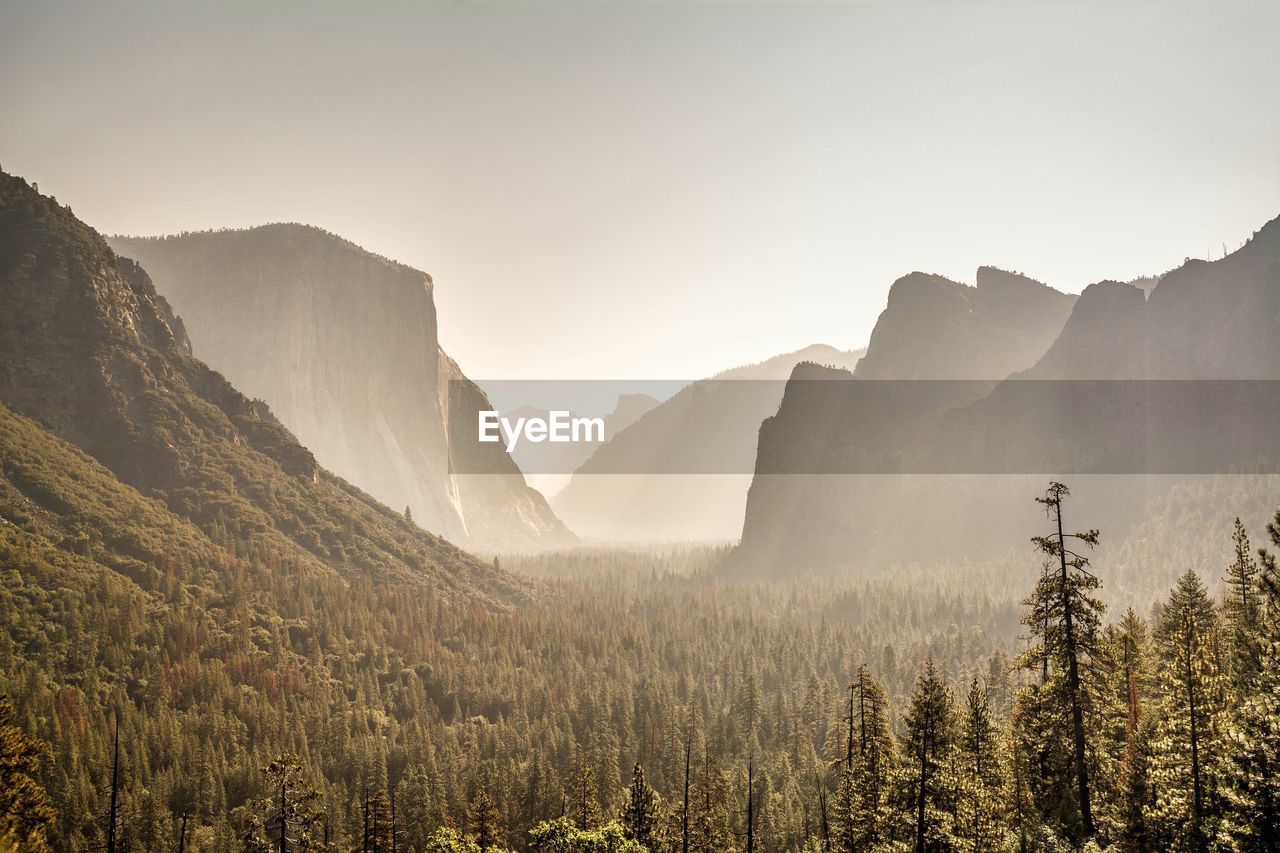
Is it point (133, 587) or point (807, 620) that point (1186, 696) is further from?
point (807, 620)

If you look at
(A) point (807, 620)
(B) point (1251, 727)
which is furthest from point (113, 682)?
(A) point (807, 620)

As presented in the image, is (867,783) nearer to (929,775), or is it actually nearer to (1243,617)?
(929,775)

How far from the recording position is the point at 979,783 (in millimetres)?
35469

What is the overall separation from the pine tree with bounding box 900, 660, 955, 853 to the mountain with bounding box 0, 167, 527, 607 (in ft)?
383

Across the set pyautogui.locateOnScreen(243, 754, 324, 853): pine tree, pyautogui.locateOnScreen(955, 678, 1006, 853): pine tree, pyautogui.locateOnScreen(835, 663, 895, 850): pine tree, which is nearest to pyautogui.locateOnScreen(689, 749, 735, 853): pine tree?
pyautogui.locateOnScreen(835, 663, 895, 850): pine tree

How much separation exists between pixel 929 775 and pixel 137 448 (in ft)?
513

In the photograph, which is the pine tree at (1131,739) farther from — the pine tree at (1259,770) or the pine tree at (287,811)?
the pine tree at (287,811)

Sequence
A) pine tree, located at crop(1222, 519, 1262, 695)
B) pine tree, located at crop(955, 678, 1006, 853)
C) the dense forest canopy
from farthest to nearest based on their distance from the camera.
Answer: pine tree, located at crop(1222, 519, 1262, 695), pine tree, located at crop(955, 678, 1006, 853), the dense forest canopy

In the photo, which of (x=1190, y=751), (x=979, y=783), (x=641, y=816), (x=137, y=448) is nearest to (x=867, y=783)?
(x=979, y=783)

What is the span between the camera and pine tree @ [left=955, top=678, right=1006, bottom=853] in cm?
3412

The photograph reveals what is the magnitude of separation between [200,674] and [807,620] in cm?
12278

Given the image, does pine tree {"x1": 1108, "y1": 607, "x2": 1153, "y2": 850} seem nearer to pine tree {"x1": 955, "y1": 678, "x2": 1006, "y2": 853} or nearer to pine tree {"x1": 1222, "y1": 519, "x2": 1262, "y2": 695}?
pine tree {"x1": 1222, "y1": 519, "x2": 1262, "y2": 695}

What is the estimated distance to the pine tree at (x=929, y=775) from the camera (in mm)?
34500

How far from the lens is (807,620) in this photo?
177 m
